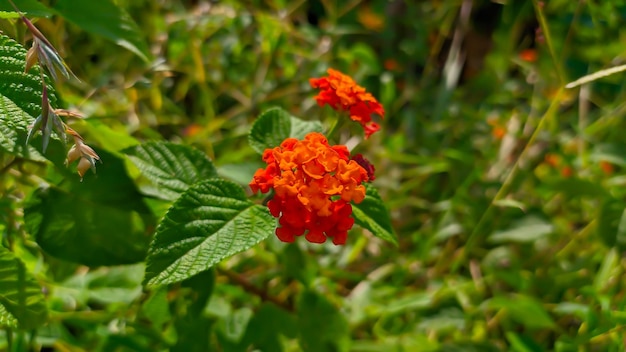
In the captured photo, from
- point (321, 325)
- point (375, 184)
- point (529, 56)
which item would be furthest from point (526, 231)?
point (529, 56)

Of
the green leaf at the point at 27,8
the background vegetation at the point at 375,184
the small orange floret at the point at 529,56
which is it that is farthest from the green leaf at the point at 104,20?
the small orange floret at the point at 529,56

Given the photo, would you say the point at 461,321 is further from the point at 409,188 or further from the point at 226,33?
the point at 226,33

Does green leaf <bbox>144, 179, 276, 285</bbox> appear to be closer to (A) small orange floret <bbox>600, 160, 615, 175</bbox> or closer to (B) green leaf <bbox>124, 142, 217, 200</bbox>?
(B) green leaf <bbox>124, 142, 217, 200</bbox>

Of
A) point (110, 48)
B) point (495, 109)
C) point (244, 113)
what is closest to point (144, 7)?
point (110, 48)

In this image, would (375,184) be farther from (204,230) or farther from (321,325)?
(204,230)

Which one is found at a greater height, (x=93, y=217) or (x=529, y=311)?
(x=93, y=217)

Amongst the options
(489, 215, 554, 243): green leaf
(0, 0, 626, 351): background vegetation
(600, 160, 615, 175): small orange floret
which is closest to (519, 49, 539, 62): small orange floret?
(0, 0, 626, 351): background vegetation

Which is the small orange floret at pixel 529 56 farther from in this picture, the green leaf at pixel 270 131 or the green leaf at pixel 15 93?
the green leaf at pixel 15 93
